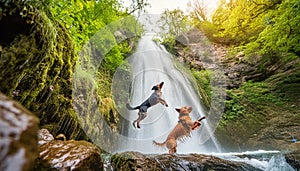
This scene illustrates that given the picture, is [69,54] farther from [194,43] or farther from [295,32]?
[194,43]

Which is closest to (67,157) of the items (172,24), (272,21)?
(272,21)

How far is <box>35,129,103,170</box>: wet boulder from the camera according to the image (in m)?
1.28

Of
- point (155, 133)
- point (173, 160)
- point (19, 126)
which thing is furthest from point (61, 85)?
point (155, 133)

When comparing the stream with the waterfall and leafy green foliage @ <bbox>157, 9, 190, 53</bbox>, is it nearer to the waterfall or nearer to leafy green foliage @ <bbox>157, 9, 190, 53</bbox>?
the waterfall

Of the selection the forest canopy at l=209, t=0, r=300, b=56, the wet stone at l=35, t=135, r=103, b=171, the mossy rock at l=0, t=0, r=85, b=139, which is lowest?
the wet stone at l=35, t=135, r=103, b=171

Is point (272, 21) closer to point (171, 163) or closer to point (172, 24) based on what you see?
point (171, 163)

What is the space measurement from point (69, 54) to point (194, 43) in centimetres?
1207

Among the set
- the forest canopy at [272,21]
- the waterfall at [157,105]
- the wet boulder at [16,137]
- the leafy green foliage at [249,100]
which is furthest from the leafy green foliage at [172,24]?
the wet boulder at [16,137]

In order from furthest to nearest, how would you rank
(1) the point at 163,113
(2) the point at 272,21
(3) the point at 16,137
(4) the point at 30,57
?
1. (1) the point at 163,113
2. (2) the point at 272,21
3. (4) the point at 30,57
4. (3) the point at 16,137

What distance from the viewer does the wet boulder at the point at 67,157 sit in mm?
1282

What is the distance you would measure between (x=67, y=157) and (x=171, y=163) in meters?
1.60

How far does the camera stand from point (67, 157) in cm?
138

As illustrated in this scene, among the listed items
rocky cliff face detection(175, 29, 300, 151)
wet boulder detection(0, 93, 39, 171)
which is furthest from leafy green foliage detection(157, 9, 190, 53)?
wet boulder detection(0, 93, 39, 171)

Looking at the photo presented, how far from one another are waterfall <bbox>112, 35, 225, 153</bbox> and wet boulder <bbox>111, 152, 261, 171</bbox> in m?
2.16
